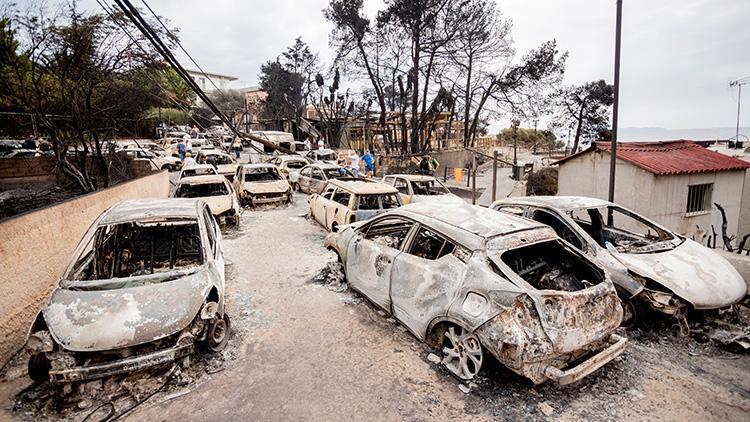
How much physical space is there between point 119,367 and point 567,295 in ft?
13.8

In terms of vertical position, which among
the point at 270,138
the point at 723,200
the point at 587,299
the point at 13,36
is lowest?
the point at 723,200

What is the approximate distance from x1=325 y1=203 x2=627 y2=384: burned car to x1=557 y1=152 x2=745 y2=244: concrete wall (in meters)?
8.00

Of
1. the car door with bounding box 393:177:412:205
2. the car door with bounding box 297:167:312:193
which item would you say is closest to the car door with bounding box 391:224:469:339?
the car door with bounding box 393:177:412:205

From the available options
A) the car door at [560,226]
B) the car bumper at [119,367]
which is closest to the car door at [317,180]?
the car door at [560,226]

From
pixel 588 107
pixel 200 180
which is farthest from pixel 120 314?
pixel 588 107

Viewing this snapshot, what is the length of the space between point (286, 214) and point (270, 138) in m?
20.7

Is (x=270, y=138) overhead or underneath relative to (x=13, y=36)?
underneath

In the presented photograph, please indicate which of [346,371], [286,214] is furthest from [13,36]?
[346,371]

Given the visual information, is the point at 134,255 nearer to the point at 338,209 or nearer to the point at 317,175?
the point at 338,209

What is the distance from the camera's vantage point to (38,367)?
3584 mm

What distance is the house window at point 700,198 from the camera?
11.3 meters

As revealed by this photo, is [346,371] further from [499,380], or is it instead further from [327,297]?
[327,297]

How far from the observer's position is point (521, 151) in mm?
41719

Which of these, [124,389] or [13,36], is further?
[13,36]
